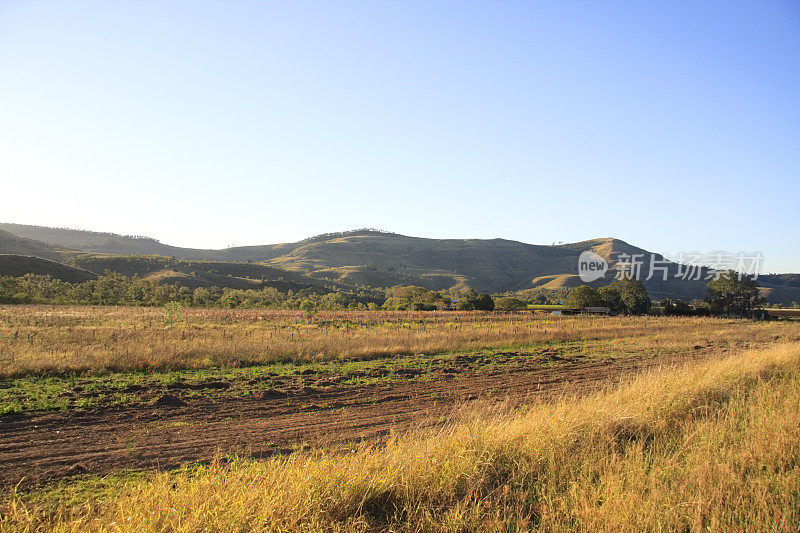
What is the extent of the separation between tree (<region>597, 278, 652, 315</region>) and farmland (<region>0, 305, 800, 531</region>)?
56.1 metres

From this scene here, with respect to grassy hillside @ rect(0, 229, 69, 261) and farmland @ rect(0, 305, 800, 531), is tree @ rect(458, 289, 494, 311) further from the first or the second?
grassy hillside @ rect(0, 229, 69, 261)

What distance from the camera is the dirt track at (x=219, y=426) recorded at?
23.1ft

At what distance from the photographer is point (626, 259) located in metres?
192

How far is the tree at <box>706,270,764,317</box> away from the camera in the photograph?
73.6 m

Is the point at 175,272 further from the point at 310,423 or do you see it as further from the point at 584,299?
the point at 310,423

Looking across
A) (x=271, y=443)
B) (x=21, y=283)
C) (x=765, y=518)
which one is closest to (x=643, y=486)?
(x=765, y=518)

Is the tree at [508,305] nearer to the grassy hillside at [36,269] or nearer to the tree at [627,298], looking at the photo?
the tree at [627,298]

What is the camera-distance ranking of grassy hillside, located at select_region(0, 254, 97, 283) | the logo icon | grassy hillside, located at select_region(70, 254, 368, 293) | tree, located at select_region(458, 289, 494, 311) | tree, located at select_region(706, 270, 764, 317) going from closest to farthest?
grassy hillside, located at select_region(0, 254, 97, 283) < tree, located at select_region(458, 289, 494, 311) < tree, located at select_region(706, 270, 764, 317) < grassy hillside, located at select_region(70, 254, 368, 293) < the logo icon

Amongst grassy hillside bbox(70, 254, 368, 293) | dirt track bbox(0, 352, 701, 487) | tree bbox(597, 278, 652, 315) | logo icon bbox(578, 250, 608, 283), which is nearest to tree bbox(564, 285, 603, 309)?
tree bbox(597, 278, 652, 315)

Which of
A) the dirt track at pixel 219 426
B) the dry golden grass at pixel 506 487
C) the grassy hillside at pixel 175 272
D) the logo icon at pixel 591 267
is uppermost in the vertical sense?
the logo icon at pixel 591 267

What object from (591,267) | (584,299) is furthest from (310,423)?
(591,267)

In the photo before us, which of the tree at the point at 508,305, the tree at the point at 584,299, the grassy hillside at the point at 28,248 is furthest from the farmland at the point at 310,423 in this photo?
the grassy hillside at the point at 28,248

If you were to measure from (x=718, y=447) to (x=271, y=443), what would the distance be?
720 centimetres

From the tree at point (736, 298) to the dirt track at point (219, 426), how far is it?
76.8 m
